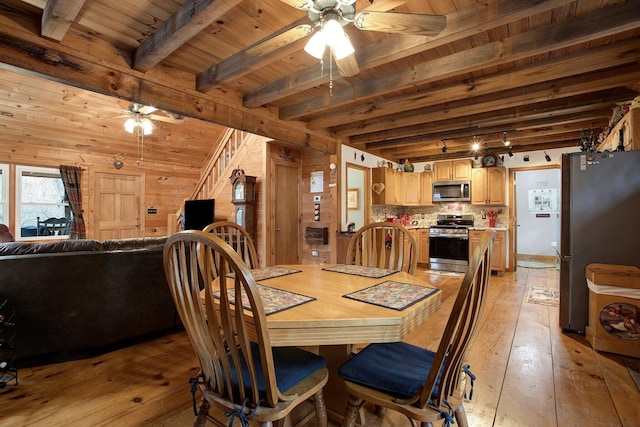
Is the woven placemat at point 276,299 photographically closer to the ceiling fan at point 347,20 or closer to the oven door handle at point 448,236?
the ceiling fan at point 347,20

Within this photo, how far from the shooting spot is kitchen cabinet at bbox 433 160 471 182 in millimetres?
5992

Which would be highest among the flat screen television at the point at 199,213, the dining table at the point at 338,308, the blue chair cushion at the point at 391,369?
the flat screen television at the point at 199,213

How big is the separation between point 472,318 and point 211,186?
18.4 feet

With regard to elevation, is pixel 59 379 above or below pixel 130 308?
below

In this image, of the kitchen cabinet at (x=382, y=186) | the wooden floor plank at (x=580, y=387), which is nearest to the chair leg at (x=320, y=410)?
the wooden floor plank at (x=580, y=387)

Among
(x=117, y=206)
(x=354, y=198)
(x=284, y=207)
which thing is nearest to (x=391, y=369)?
(x=284, y=207)

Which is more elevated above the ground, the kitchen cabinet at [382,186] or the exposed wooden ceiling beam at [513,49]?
the exposed wooden ceiling beam at [513,49]

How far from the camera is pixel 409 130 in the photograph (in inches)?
185

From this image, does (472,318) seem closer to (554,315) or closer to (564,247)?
(564,247)

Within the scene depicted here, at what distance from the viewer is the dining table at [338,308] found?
106 centimetres

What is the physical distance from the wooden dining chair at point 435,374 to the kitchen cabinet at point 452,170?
17.8ft

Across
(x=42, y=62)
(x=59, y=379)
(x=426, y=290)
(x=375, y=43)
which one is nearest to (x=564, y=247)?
(x=426, y=290)

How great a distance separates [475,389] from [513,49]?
2.38m

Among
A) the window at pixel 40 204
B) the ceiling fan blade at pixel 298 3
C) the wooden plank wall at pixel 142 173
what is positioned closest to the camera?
the ceiling fan blade at pixel 298 3
